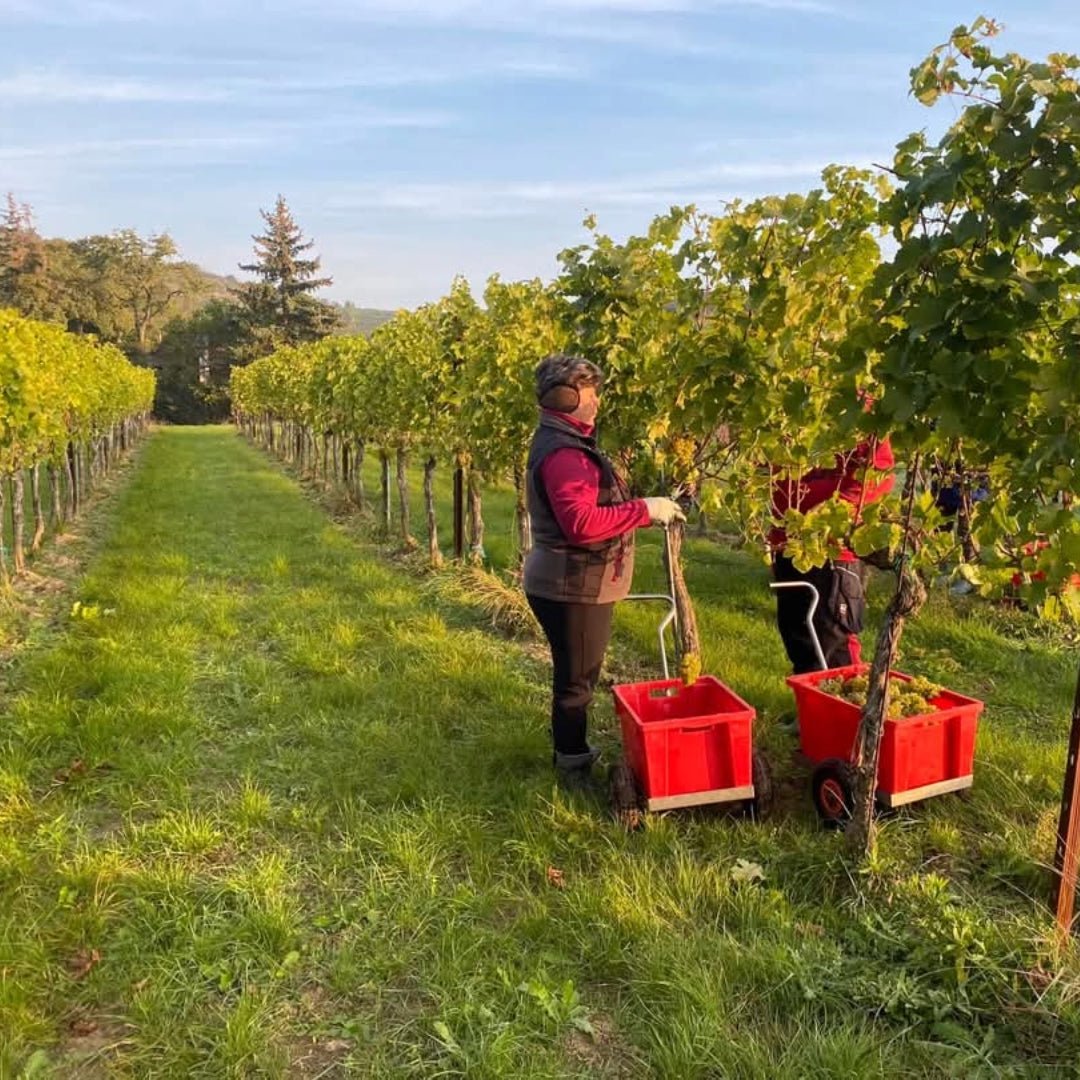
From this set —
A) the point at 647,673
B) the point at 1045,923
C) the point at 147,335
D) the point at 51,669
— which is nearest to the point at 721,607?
the point at 647,673

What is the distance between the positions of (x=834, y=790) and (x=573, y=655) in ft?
4.01

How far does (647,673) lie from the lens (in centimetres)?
575

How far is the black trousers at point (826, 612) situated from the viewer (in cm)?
454

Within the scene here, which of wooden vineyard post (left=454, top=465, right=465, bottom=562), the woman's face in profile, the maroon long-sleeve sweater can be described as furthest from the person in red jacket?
wooden vineyard post (left=454, top=465, right=465, bottom=562)

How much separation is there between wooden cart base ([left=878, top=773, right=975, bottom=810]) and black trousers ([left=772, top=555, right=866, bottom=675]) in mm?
1017

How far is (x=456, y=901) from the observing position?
3.13 metres

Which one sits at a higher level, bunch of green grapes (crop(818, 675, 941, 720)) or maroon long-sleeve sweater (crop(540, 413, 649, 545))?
maroon long-sleeve sweater (crop(540, 413, 649, 545))

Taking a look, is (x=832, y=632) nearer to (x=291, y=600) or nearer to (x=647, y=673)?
(x=647, y=673)

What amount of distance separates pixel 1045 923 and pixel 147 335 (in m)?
63.0

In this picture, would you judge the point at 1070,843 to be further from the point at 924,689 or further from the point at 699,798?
the point at 699,798

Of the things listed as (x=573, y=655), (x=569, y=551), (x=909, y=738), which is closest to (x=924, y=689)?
(x=909, y=738)

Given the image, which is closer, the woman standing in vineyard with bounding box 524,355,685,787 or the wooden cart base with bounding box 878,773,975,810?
the wooden cart base with bounding box 878,773,975,810

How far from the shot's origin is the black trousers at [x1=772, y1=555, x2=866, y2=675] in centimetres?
454

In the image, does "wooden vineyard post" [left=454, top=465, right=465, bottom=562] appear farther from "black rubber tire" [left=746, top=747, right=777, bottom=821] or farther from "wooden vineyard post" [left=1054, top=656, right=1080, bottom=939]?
"wooden vineyard post" [left=1054, top=656, right=1080, bottom=939]
